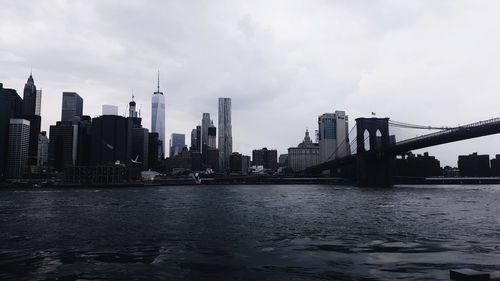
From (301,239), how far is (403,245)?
4.80m

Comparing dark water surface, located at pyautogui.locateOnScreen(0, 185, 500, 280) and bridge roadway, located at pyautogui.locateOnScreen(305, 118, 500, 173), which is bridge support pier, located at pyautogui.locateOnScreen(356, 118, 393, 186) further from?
dark water surface, located at pyautogui.locateOnScreen(0, 185, 500, 280)

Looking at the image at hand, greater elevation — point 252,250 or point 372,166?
point 372,166

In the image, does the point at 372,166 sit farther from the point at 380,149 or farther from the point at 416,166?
the point at 416,166

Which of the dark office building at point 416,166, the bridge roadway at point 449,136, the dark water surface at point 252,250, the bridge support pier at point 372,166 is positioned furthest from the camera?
the dark office building at point 416,166

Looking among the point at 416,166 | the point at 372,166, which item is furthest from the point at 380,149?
the point at 416,166

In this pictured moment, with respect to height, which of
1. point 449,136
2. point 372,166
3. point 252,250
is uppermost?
point 449,136

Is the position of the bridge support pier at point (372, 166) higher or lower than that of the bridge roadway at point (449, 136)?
lower

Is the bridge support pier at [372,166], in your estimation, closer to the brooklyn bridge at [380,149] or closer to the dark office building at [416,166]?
the brooklyn bridge at [380,149]

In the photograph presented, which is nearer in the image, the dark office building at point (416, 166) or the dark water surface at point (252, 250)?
the dark water surface at point (252, 250)

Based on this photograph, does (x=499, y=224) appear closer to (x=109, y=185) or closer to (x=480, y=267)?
(x=480, y=267)

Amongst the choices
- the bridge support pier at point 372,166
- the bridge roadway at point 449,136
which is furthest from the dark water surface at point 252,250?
the bridge support pier at point 372,166

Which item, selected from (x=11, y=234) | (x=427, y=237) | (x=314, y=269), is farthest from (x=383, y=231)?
(x=11, y=234)

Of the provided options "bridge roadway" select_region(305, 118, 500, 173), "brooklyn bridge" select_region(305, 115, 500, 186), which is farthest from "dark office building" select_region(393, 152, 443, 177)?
"bridge roadway" select_region(305, 118, 500, 173)

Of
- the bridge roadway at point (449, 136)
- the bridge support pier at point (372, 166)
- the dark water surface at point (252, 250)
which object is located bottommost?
the dark water surface at point (252, 250)
